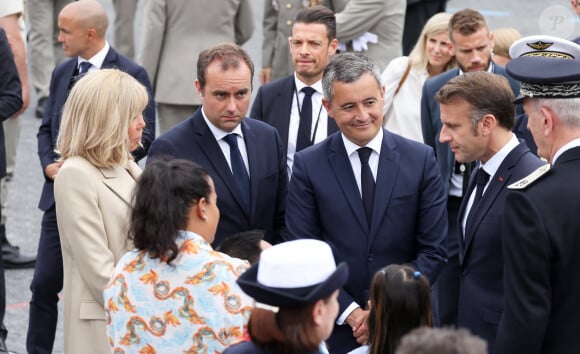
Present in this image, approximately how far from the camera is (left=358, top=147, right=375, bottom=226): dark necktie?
16.9 ft

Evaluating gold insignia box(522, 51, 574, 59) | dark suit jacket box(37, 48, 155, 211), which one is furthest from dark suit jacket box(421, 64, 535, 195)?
gold insignia box(522, 51, 574, 59)

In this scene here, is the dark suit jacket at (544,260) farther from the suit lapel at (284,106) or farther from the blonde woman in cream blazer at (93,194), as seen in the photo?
the suit lapel at (284,106)

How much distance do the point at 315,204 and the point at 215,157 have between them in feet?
2.02

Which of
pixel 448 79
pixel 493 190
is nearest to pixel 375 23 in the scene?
pixel 448 79

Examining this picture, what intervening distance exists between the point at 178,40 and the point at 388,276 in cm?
512

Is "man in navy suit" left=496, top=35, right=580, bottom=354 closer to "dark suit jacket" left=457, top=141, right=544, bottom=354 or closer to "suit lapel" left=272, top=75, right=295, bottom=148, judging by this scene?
"dark suit jacket" left=457, top=141, right=544, bottom=354

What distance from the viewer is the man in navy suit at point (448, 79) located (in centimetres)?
709

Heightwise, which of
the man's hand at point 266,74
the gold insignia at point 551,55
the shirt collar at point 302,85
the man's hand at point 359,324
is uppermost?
the gold insignia at point 551,55

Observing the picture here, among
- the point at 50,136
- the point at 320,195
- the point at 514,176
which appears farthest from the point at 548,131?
the point at 50,136

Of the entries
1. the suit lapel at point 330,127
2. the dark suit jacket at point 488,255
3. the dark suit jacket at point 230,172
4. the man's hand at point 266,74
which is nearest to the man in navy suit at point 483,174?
the dark suit jacket at point 488,255

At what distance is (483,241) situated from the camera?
4.83 meters

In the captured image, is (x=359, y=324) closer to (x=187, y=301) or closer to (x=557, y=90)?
(x=187, y=301)

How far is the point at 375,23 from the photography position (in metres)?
9.18

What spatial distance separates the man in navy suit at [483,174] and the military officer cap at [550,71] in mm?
288
